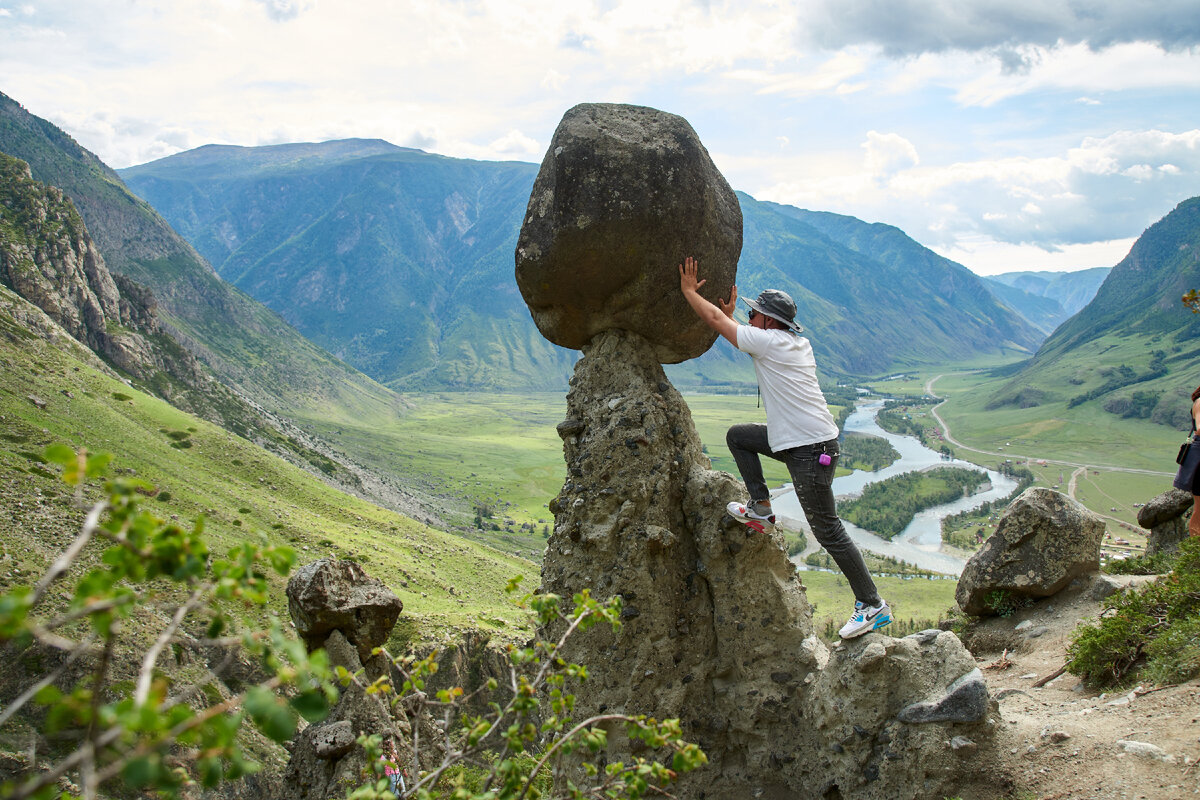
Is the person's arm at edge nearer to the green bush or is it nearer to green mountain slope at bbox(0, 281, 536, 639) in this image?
the green bush

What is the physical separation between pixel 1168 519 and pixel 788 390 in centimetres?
1719

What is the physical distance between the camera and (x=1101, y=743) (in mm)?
9484

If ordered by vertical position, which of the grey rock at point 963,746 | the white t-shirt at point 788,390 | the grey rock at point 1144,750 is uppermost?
the white t-shirt at point 788,390

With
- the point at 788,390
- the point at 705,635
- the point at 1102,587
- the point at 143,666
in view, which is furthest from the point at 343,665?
the point at 1102,587

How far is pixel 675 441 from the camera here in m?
13.2

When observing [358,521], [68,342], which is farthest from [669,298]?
[68,342]

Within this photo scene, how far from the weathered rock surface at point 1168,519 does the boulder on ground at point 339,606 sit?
20.1 m

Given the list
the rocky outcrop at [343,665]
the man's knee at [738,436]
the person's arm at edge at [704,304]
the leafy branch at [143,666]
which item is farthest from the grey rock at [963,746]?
the rocky outcrop at [343,665]

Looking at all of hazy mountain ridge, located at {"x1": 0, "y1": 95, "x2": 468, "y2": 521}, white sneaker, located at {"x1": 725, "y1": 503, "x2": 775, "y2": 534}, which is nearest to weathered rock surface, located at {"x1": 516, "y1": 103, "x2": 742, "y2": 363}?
white sneaker, located at {"x1": 725, "y1": 503, "x2": 775, "y2": 534}

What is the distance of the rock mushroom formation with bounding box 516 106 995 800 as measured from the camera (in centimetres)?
1038

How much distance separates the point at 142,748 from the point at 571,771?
9648mm

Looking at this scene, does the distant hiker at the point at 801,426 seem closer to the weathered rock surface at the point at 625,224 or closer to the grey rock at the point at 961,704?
the grey rock at the point at 961,704

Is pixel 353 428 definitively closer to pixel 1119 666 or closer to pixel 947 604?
pixel 947 604

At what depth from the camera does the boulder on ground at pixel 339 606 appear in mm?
15688
